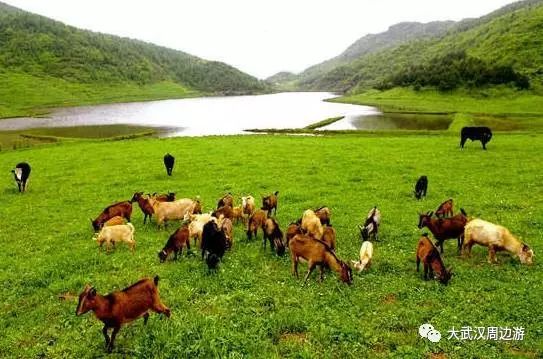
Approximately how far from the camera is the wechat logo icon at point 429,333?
10.4 metres

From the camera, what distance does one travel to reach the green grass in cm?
10769

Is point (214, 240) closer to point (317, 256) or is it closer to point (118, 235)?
point (317, 256)

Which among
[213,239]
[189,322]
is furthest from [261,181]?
[189,322]

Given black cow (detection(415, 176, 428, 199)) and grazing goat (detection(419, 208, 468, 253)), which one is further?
black cow (detection(415, 176, 428, 199))

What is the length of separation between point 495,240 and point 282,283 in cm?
751

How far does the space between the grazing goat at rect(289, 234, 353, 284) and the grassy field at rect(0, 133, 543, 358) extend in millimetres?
430

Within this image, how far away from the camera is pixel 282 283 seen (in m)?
13.5

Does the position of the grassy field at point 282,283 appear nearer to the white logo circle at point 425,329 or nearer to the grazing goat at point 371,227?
the white logo circle at point 425,329

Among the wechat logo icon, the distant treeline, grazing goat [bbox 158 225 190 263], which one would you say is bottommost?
the wechat logo icon

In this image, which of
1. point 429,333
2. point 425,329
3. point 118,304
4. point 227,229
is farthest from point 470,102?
point 118,304

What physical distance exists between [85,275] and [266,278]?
19.9ft

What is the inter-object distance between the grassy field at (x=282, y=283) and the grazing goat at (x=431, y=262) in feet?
1.07

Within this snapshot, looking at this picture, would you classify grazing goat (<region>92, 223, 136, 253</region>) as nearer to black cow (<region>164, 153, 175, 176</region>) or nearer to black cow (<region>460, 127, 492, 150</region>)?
black cow (<region>164, 153, 175, 176</region>)

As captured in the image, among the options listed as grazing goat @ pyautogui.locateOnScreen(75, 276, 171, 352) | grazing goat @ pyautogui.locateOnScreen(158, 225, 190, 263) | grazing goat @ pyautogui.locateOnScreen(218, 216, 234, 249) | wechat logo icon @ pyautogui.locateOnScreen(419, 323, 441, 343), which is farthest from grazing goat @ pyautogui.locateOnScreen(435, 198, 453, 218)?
grazing goat @ pyautogui.locateOnScreen(75, 276, 171, 352)
